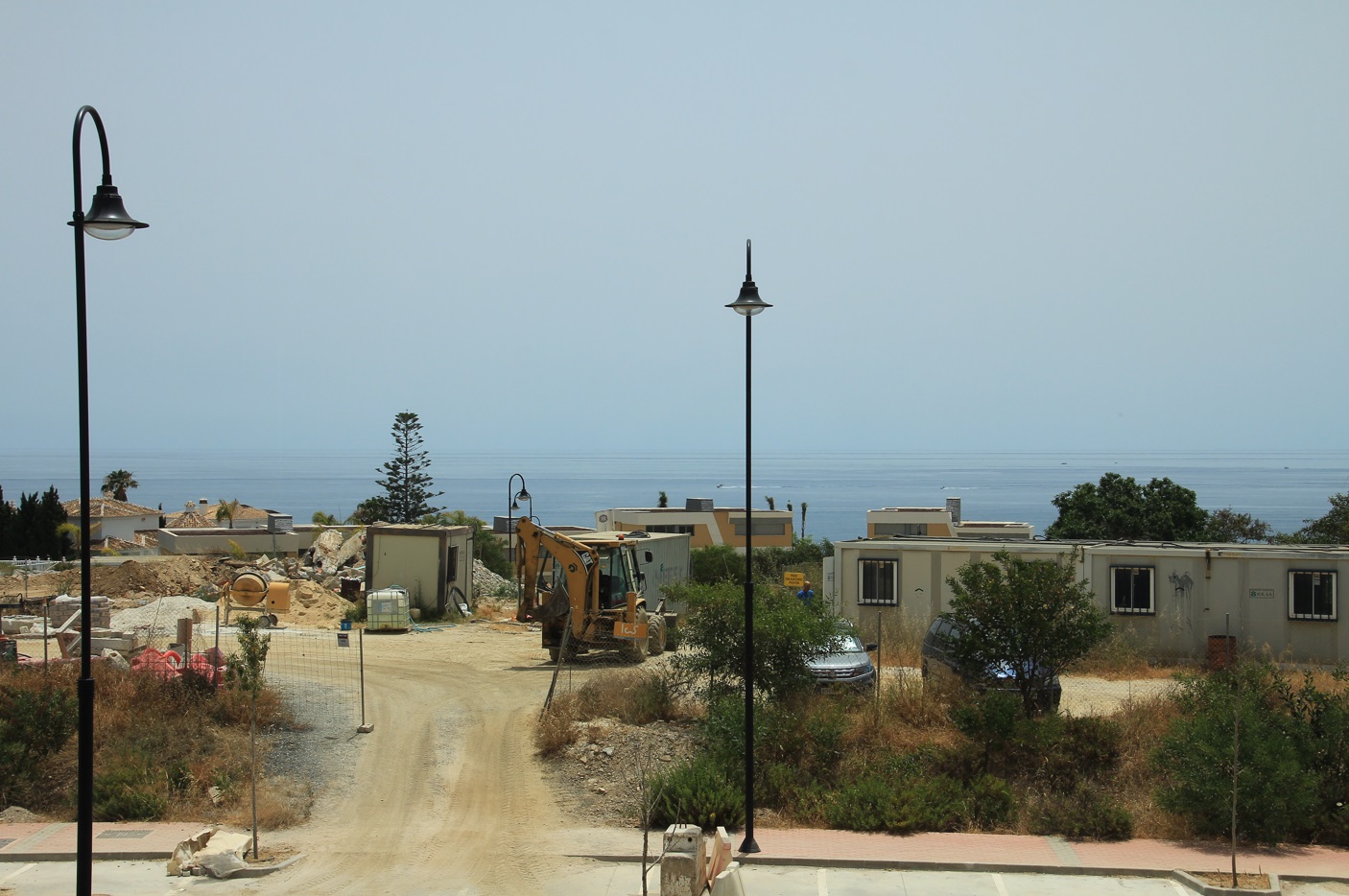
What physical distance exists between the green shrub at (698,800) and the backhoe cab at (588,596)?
8678 mm

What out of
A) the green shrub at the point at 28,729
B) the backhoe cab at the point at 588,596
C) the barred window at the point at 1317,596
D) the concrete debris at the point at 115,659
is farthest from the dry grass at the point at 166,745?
the barred window at the point at 1317,596

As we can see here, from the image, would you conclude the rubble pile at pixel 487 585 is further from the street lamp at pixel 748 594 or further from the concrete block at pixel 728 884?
the concrete block at pixel 728 884

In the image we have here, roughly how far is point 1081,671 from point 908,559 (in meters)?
4.97

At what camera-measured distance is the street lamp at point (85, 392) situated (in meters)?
8.95

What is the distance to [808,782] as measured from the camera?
1472 centimetres

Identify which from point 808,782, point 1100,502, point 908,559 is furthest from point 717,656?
point 1100,502

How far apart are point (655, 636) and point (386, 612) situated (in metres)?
8.38

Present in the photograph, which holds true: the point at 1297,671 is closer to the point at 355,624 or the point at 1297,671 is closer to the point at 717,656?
the point at 717,656

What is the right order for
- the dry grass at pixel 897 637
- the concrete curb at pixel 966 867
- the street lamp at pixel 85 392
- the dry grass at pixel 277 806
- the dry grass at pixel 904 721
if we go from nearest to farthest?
the street lamp at pixel 85 392
the concrete curb at pixel 966 867
the dry grass at pixel 277 806
the dry grass at pixel 904 721
the dry grass at pixel 897 637

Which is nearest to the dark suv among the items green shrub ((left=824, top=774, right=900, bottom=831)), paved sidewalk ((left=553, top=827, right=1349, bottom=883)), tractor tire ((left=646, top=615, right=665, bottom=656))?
green shrub ((left=824, top=774, right=900, bottom=831))

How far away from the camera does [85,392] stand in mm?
9258

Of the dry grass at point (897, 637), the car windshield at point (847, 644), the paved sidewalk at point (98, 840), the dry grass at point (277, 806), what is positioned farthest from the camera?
the dry grass at point (897, 637)

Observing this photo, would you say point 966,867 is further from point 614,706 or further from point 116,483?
point 116,483

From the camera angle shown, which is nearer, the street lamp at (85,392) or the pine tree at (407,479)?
the street lamp at (85,392)
